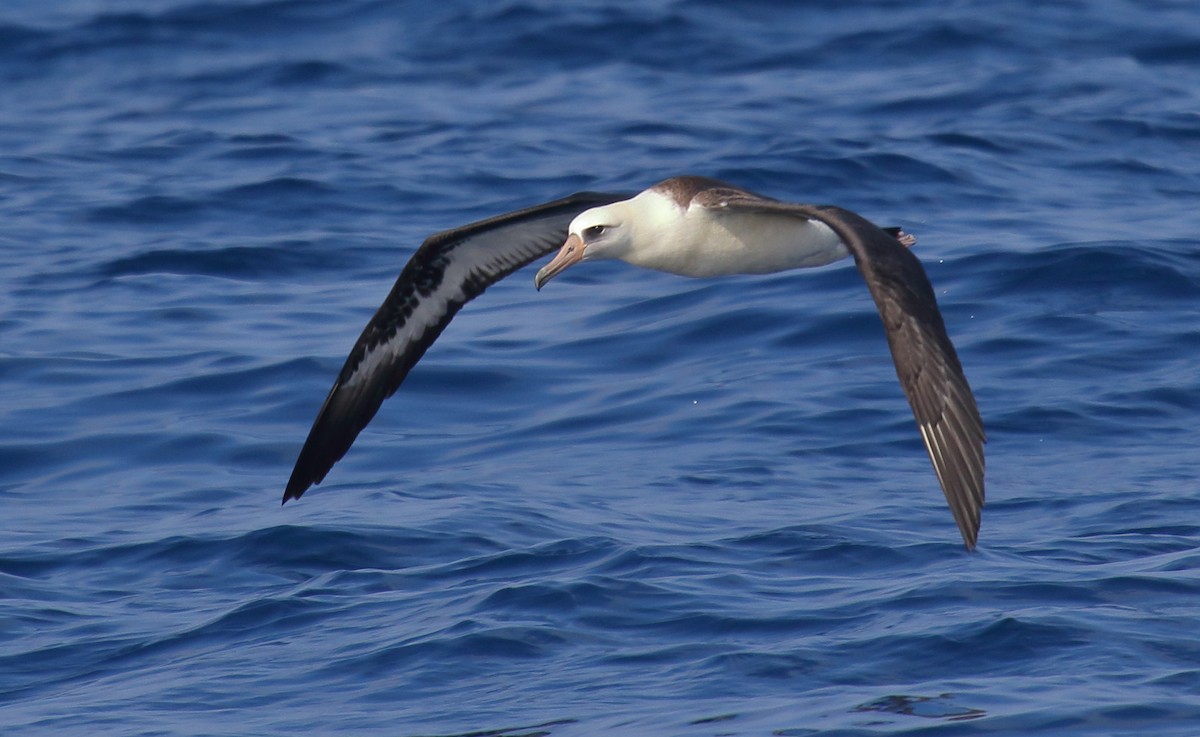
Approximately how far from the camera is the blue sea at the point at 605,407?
8484mm

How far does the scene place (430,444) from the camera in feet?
38.7

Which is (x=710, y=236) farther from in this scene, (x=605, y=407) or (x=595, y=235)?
(x=605, y=407)

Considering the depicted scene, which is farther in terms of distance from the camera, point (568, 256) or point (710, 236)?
point (710, 236)

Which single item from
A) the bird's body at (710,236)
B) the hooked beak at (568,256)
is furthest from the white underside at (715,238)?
the hooked beak at (568,256)

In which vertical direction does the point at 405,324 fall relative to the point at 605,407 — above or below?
above

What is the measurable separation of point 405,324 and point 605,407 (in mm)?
2043

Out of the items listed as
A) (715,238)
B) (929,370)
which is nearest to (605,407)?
(715,238)

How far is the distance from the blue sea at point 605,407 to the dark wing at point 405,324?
1.62ft

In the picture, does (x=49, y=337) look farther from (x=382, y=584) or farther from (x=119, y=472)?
(x=382, y=584)

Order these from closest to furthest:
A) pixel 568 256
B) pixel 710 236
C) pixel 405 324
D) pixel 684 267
→ pixel 568 256 < pixel 710 236 < pixel 684 267 < pixel 405 324

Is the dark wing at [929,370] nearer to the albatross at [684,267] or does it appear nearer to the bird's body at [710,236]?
Result: the albatross at [684,267]

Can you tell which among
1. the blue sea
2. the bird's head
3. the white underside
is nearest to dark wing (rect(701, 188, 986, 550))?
the blue sea

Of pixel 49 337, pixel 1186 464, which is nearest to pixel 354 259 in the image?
pixel 49 337

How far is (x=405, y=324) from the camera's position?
10328mm
